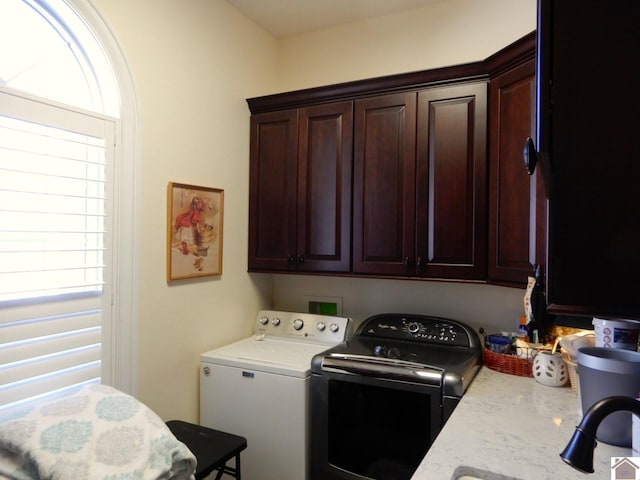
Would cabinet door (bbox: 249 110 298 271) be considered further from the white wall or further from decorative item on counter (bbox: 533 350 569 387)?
decorative item on counter (bbox: 533 350 569 387)

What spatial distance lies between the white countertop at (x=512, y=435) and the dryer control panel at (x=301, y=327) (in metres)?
0.82

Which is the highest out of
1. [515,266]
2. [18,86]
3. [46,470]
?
[18,86]

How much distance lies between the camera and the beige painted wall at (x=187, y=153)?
6.08 feet

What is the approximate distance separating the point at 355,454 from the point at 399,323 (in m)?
0.70

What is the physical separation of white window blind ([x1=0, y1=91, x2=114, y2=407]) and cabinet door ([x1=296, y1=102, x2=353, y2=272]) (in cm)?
99

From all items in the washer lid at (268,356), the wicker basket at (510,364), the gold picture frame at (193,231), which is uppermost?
the gold picture frame at (193,231)

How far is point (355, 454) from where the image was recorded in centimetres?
183

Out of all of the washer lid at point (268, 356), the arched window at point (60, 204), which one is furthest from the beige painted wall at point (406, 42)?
the washer lid at point (268, 356)

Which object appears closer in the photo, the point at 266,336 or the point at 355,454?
the point at 355,454

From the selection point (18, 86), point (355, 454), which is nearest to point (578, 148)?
point (355, 454)

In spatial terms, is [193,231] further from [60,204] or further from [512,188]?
[512,188]

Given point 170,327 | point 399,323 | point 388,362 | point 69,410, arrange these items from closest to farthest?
point 69,410 → point 388,362 → point 170,327 → point 399,323

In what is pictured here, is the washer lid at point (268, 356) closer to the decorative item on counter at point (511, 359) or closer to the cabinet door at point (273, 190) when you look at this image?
the cabinet door at point (273, 190)

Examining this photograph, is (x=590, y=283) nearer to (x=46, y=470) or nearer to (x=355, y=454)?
(x=46, y=470)
